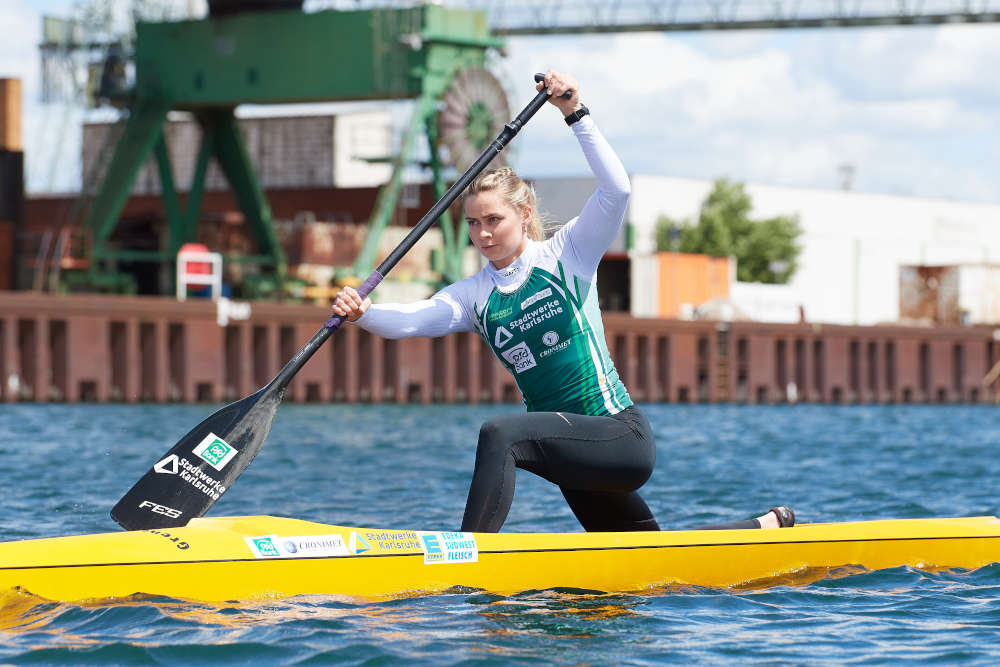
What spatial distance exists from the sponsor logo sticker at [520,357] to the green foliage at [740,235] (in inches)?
2150

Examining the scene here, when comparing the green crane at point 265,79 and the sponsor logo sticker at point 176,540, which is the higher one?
the green crane at point 265,79

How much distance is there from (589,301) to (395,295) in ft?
113

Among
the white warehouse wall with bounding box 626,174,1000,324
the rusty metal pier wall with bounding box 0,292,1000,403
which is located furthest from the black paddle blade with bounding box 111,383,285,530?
the white warehouse wall with bounding box 626,174,1000,324

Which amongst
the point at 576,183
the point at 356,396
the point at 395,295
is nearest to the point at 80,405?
the point at 356,396

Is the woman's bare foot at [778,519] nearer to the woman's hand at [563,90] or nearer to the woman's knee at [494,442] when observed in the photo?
the woman's knee at [494,442]

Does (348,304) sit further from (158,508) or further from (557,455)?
(158,508)

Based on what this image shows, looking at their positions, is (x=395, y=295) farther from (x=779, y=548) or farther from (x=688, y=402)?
(x=779, y=548)

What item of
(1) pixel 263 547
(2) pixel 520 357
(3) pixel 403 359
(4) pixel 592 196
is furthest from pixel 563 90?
(3) pixel 403 359

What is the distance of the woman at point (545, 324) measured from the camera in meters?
6.52

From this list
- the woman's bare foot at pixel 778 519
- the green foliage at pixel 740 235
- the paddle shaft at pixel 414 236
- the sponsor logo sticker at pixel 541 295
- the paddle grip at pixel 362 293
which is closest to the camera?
the sponsor logo sticker at pixel 541 295

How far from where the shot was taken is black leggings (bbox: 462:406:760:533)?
651 centimetres

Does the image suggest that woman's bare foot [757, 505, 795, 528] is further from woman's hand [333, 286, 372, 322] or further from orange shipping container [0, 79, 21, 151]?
orange shipping container [0, 79, 21, 151]

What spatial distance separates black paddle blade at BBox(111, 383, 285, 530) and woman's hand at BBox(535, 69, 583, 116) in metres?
1.97

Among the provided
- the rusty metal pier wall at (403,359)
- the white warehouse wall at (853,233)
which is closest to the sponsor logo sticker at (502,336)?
the rusty metal pier wall at (403,359)
